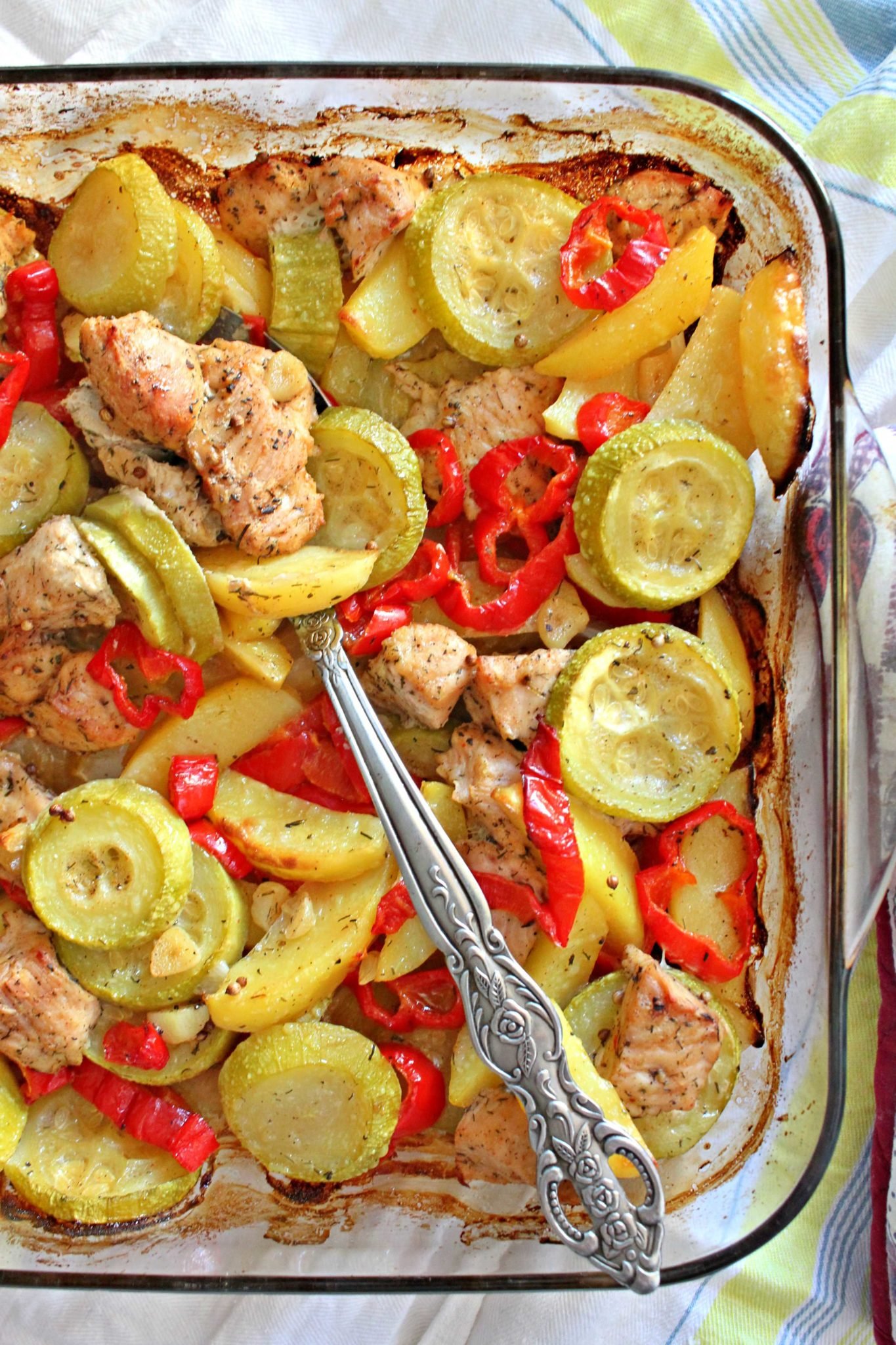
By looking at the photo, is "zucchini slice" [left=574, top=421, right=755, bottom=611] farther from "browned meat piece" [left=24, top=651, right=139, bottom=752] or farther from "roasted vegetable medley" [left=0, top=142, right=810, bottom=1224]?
"browned meat piece" [left=24, top=651, right=139, bottom=752]

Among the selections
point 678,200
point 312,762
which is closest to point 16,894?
point 312,762

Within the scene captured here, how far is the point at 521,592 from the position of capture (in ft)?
7.59

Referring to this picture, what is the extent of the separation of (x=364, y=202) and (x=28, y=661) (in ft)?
3.83

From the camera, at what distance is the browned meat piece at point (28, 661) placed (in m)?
2.24

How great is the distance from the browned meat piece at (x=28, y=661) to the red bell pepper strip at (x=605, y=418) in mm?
1178

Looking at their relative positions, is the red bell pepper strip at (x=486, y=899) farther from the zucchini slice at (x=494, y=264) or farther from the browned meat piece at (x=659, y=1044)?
the zucchini slice at (x=494, y=264)

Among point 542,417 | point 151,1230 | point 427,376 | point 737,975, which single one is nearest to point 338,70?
point 427,376

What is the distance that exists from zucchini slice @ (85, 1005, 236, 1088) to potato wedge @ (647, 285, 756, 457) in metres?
1.59

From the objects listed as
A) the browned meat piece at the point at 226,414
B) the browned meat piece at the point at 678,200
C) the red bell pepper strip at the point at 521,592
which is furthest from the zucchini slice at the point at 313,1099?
the browned meat piece at the point at 678,200

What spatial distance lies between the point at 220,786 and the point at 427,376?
3.27 feet

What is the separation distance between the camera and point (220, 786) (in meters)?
2.29

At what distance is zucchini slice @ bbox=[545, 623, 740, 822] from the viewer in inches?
86.1

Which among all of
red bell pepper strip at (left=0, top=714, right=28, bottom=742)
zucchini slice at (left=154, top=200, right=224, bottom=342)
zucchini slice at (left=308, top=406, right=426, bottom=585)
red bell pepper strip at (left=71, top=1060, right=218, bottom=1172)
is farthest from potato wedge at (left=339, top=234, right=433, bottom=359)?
red bell pepper strip at (left=71, top=1060, right=218, bottom=1172)

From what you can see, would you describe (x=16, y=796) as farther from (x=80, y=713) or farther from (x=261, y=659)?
(x=261, y=659)
